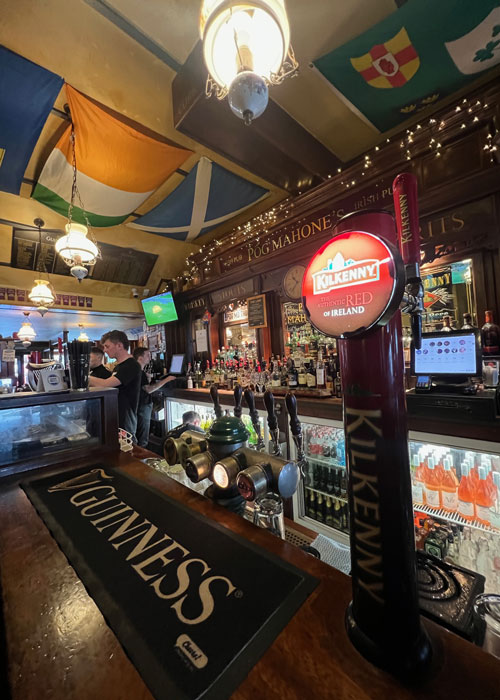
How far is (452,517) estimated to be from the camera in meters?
1.82

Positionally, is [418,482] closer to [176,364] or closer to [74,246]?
[176,364]

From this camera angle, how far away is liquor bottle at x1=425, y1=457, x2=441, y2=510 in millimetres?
1913

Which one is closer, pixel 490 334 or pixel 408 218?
pixel 408 218

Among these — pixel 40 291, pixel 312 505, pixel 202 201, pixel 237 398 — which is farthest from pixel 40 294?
pixel 312 505

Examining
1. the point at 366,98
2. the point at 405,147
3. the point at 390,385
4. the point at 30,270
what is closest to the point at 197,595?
the point at 390,385

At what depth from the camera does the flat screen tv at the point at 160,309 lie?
4980mm

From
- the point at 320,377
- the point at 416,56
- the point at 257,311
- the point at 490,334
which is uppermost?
the point at 416,56

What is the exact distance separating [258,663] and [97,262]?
6.45 m

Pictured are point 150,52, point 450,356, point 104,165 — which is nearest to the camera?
point 450,356

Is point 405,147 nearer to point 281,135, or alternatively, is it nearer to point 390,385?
point 281,135

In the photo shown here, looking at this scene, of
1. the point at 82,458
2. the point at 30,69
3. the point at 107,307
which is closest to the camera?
the point at 82,458

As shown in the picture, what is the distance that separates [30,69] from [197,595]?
13.3 feet

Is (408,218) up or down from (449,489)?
up

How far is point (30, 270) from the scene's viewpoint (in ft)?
17.2
